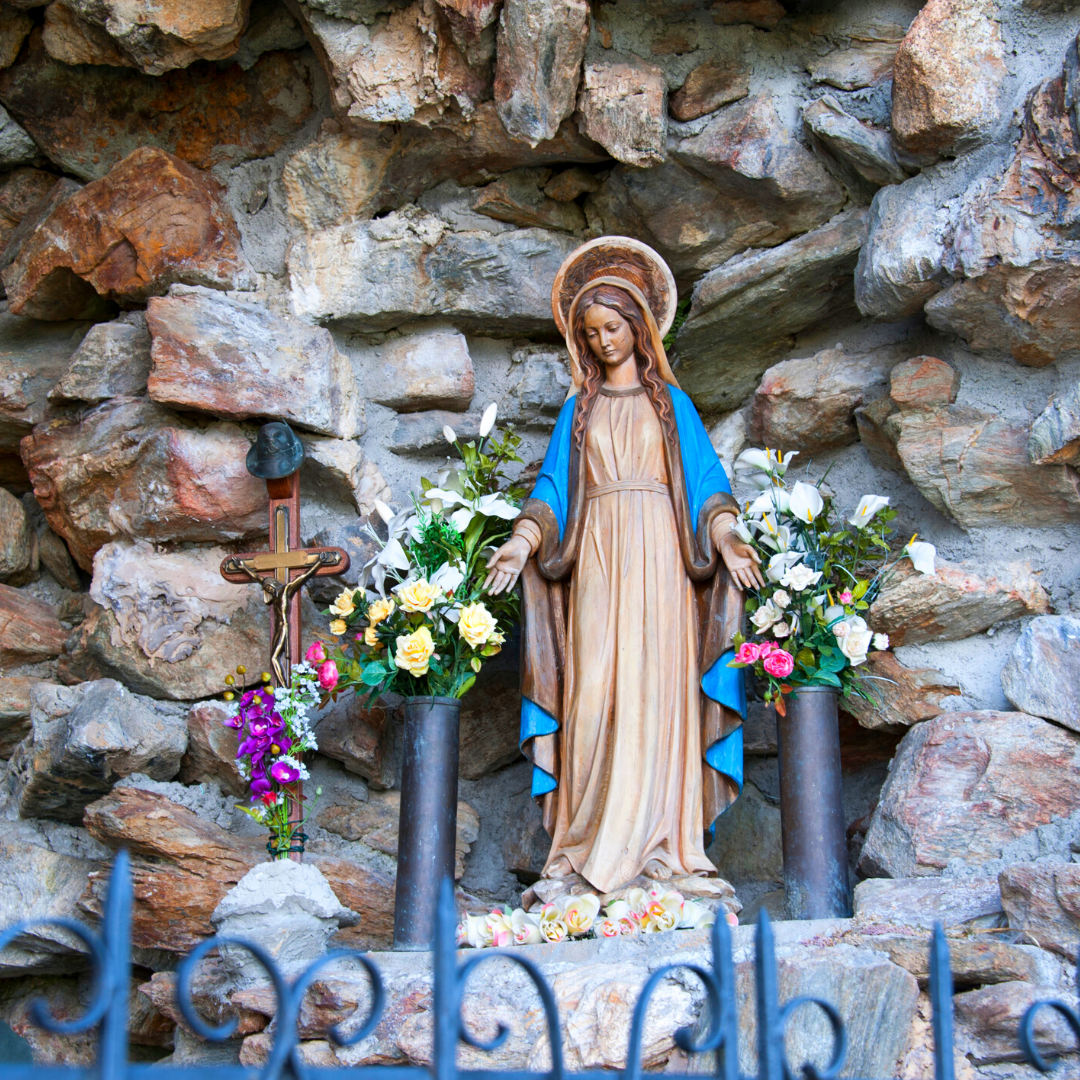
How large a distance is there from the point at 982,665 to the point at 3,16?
396 centimetres

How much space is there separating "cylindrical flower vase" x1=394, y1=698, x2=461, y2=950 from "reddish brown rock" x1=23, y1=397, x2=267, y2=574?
44.3 inches

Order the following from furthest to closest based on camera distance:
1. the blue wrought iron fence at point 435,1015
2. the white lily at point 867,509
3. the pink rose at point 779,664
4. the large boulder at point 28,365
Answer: the large boulder at point 28,365 → the white lily at point 867,509 → the pink rose at point 779,664 → the blue wrought iron fence at point 435,1015

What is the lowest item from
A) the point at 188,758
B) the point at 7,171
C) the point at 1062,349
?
the point at 188,758

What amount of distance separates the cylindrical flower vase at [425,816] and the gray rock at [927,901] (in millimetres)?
1104

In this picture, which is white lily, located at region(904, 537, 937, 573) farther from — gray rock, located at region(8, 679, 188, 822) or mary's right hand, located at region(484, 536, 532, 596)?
gray rock, located at region(8, 679, 188, 822)

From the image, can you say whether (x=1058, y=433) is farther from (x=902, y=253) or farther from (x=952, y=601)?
(x=902, y=253)

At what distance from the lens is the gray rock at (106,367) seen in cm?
A: 442

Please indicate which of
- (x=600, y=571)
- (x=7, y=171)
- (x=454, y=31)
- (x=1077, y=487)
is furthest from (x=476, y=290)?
(x=1077, y=487)

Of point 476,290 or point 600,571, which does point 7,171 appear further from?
point 600,571

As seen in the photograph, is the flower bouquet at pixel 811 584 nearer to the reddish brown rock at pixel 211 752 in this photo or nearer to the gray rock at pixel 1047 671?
the gray rock at pixel 1047 671

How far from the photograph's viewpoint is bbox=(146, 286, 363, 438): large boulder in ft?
13.9

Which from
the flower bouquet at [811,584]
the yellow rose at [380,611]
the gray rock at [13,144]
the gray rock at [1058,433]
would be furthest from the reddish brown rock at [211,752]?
the gray rock at [1058,433]

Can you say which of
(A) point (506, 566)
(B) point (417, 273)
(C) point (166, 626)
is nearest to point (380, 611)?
(A) point (506, 566)

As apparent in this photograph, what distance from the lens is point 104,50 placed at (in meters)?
4.40
